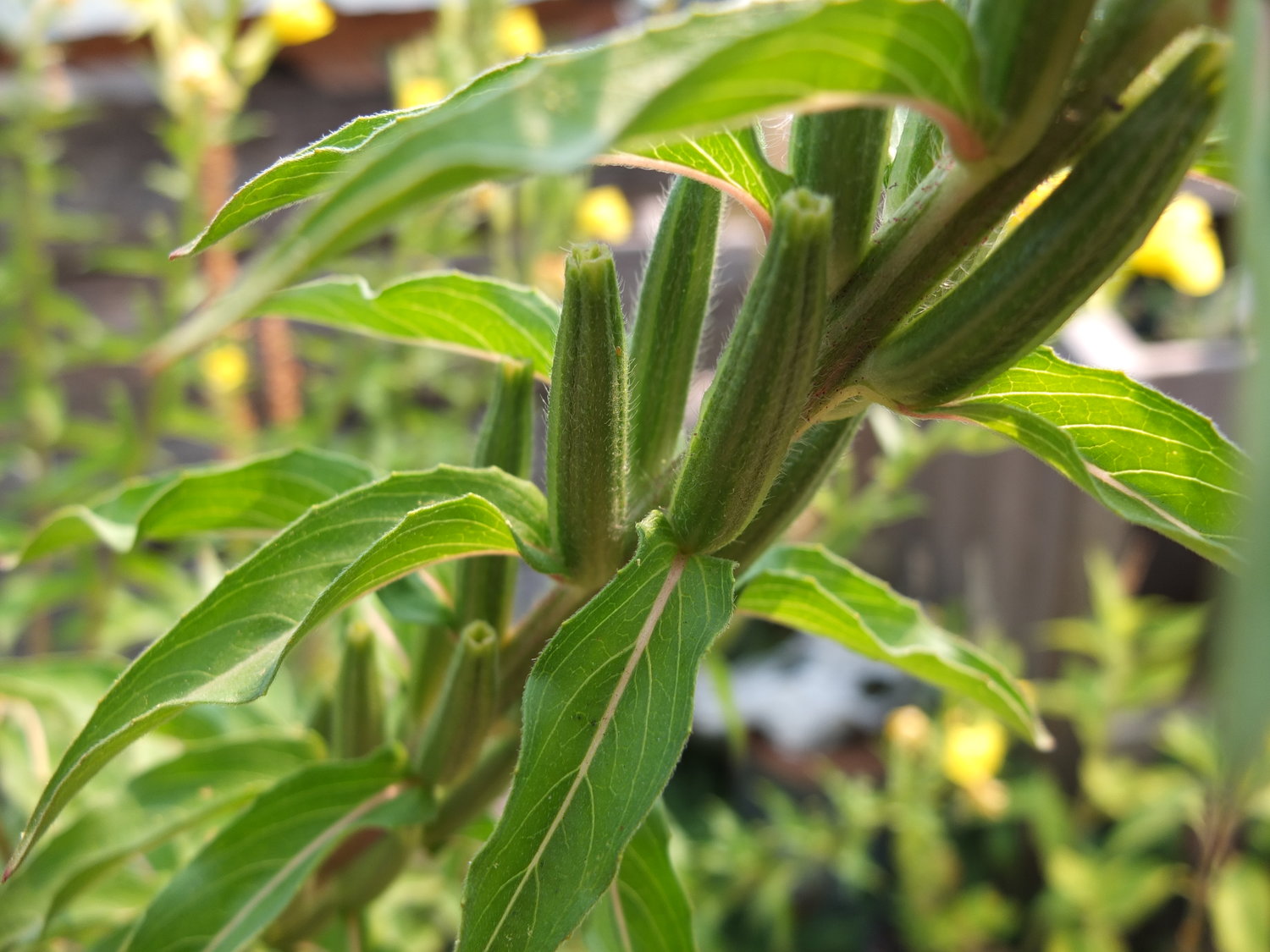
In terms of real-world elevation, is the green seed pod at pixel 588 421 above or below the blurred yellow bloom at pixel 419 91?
below

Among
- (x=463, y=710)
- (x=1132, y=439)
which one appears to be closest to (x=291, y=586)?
(x=463, y=710)

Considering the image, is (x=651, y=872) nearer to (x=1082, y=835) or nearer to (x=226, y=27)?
(x=226, y=27)

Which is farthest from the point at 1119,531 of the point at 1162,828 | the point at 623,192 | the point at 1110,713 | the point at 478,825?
the point at 478,825

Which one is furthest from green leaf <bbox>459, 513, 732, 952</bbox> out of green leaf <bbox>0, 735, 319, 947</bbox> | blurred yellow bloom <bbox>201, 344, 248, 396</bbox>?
blurred yellow bloom <bbox>201, 344, 248, 396</bbox>

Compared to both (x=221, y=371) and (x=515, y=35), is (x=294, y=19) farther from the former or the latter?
Result: (x=221, y=371)

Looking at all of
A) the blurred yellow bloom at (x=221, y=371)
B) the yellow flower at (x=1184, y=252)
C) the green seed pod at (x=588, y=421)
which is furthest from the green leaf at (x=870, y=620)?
the blurred yellow bloom at (x=221, y=371)

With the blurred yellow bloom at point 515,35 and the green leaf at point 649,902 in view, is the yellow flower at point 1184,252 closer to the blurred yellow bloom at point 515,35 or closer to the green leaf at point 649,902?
the blurred yellow bloom at point 515,35
